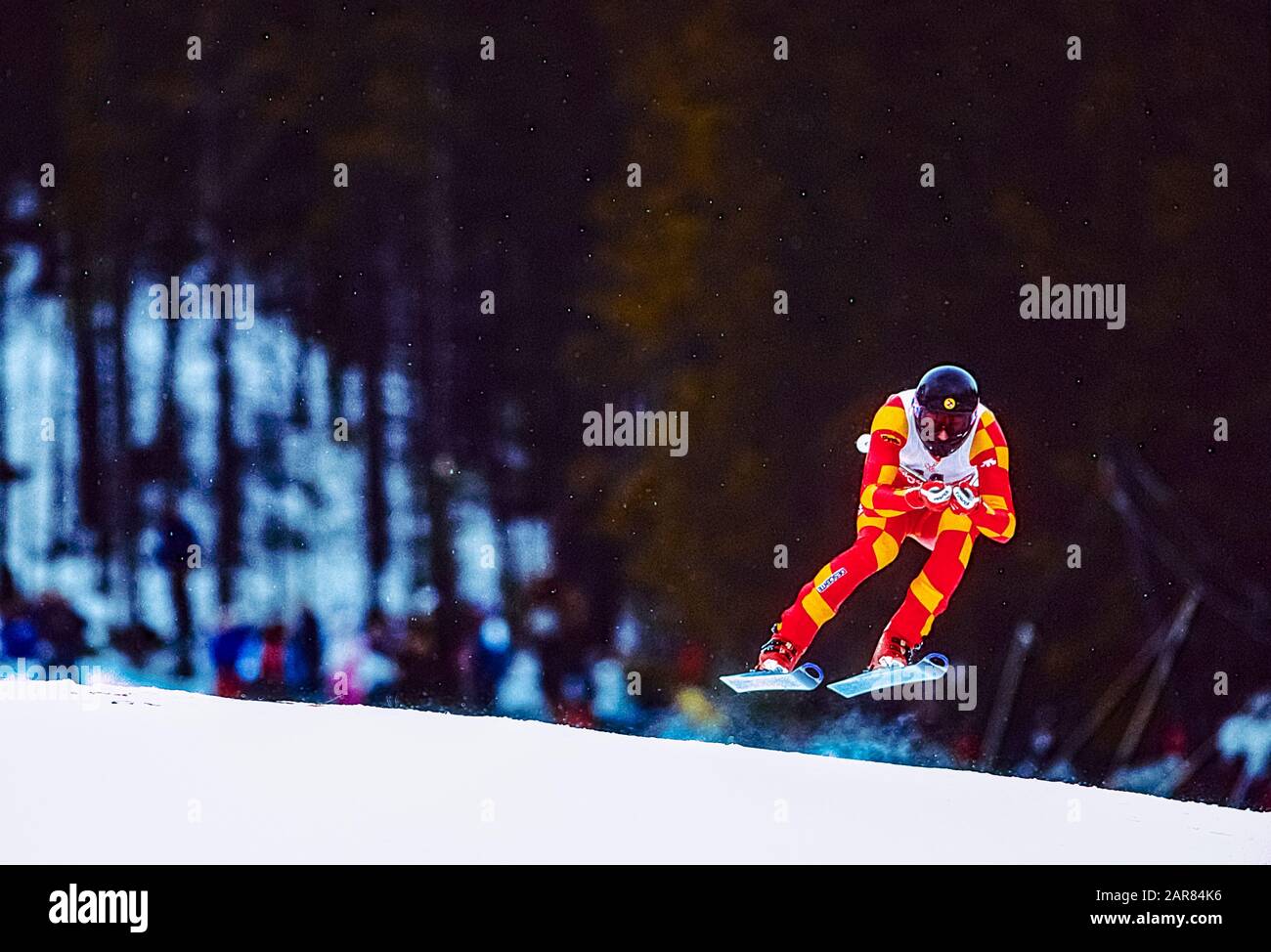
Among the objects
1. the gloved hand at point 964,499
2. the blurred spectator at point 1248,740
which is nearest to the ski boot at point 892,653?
the gloved hand at point 964,499

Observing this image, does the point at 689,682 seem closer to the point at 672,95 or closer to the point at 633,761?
the point at 633,761

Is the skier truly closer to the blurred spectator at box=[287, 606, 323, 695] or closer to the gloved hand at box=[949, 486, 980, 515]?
the gloved hand at box=[949, 486, 980, 515]

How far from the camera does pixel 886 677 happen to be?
4215 mm

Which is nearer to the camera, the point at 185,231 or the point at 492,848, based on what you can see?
the point at 492,848

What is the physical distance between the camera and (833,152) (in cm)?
420

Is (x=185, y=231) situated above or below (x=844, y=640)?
above

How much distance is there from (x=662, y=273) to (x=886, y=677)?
1.25 meters

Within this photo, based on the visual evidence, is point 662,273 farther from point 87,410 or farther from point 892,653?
point 87,410

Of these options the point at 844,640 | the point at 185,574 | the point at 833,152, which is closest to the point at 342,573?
the point at 185,574

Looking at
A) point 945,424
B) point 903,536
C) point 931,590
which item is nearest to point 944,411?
point 945,424

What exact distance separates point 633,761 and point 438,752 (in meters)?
0.51

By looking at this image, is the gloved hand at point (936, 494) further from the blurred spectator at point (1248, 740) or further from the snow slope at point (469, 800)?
the blurred spectator at point (1248, 740)

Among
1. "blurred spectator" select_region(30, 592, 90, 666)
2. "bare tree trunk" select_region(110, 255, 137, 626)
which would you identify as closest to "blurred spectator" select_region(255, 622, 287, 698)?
"bare tree trunk" select_region(110, 255, 137, 626)

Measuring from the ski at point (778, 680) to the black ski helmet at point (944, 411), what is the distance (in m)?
0.68
